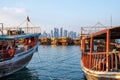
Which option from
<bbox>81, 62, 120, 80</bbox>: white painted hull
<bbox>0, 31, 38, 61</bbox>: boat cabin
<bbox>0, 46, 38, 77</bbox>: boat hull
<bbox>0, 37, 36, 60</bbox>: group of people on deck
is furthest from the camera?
<bbox>0, 31, 38, 61</bbox>: boat cabin

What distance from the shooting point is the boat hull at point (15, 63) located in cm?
2232

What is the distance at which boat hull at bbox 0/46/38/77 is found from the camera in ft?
73.2

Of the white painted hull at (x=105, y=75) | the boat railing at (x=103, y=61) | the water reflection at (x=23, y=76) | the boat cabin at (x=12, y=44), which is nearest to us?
the white painted hull at (x=105, y=75)

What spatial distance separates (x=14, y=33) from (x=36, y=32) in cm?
285

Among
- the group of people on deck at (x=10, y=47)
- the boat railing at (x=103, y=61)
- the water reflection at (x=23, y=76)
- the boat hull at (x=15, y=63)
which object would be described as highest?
the group of people on deck at (x=10, y=47)

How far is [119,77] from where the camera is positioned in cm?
1441

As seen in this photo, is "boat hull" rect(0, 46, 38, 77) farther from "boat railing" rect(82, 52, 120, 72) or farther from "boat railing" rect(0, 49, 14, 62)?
"boat railing" rect(82, 52, 120, 72)

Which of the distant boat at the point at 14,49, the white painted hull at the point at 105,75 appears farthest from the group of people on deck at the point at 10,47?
the white painted hull at the point at 105,75

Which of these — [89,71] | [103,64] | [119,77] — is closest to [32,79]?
[89,71]

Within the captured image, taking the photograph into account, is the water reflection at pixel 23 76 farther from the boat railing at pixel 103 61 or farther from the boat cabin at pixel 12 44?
the boat railing at pixel 103 61

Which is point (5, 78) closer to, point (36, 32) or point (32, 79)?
point (32, 79)

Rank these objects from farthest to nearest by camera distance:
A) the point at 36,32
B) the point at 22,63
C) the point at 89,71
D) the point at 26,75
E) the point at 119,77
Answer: the point at 36,32
the point at 22,63
the point at 26,75
the point at 89,71
the point at 119,77

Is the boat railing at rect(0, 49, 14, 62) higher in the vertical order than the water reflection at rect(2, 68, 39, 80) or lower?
higher

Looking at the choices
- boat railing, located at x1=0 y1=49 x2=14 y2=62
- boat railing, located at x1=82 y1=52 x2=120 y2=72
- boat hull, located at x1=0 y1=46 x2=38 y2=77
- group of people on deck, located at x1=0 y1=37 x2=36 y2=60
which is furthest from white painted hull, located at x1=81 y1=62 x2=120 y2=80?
group of people on deck, located at x1=0 y1=37 x2=36 y2=60
